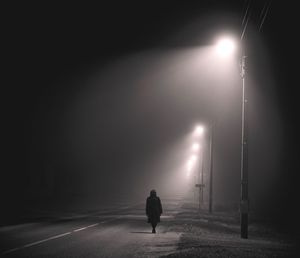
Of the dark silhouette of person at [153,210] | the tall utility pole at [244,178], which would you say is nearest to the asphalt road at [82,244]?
the dark silhouette of person at [153,210]

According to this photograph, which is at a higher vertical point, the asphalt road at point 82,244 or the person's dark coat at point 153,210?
the person's dark coat at point 153,210

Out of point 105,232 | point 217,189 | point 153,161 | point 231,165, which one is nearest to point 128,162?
point 153,161

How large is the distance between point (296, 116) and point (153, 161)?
251 feet

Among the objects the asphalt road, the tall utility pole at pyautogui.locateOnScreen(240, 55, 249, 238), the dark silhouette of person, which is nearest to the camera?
the asphalt road

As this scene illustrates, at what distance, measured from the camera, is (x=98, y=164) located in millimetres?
136750

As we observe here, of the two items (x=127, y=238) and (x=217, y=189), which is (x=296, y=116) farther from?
(x=127, y=238)

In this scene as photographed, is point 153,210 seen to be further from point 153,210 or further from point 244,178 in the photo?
point 244,178

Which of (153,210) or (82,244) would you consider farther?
(153,210)

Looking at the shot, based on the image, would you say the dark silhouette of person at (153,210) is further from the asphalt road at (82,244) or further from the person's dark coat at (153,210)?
the asphalt road at (82,244)

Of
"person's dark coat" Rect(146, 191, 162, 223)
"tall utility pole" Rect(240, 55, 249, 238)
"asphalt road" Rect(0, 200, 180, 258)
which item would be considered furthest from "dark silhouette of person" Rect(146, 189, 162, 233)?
"tall utility pole" Rect(240, 55, 249, 238)

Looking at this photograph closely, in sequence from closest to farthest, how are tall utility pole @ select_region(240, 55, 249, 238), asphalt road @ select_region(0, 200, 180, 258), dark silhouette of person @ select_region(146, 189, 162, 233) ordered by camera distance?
asphalt road @ select_region(0, 200, 180, 258) → tall utility pole @ select_region(240, 55, 249, 238) → dark silhouette of person @ select_region(146, 189, 162, 233)

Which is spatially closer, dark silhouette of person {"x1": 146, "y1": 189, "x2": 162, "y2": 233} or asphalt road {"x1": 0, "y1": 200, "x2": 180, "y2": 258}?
asphalt road {"x1": 0, "y1": 200, "x2": 180, "y2": 258}

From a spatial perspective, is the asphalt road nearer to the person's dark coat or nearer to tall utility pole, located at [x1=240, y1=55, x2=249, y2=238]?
the person's dark coat

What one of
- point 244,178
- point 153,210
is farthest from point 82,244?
point 244,178
